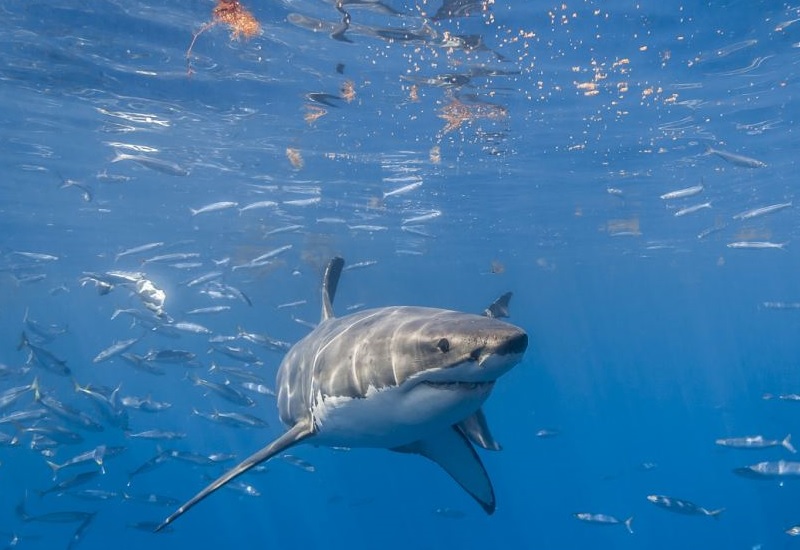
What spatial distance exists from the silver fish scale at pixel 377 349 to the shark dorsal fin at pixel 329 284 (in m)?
1.26

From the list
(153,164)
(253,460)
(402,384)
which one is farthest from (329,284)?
(153,164)

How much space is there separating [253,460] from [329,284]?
10.2ft

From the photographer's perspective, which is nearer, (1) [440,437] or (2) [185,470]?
(1) [440,437]

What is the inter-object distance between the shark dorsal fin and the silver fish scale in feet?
4.15

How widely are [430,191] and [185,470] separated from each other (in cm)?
5380

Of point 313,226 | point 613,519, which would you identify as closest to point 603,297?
point 313,226

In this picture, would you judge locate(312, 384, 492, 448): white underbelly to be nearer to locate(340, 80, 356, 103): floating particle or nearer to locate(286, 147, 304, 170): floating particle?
locate(340, 80, 356, 103): floating particle

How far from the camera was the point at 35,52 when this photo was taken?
1244 centimetres

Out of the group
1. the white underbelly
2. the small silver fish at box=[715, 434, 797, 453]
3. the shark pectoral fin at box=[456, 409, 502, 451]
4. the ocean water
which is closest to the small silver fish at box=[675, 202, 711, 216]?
the ocean water

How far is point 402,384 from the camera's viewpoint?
11.7 feet

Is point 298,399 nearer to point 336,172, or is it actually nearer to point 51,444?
point 51,444

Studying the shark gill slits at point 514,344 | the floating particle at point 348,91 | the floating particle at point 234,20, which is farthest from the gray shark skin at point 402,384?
the floating particle at point 348,91

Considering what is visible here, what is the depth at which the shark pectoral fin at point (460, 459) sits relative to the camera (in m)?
4.89

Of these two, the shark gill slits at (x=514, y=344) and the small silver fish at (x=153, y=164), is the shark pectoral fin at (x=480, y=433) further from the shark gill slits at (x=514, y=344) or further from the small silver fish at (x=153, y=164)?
the small silver fish at (x=153, y=164)
